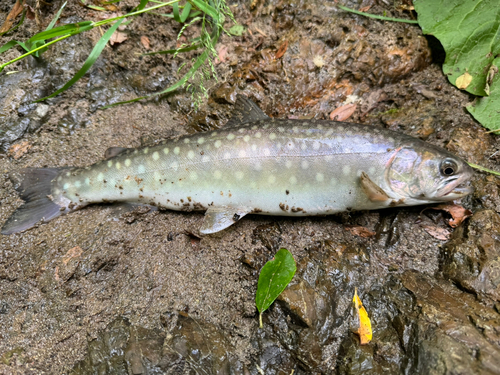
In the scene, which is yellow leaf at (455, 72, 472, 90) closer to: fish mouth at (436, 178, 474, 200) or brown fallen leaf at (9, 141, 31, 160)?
fish mouth at (436, 178, 474, 200)

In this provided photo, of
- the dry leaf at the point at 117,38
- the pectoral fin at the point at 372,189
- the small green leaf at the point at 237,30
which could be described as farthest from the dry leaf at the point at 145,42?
the pectoral fin at the point at 372,189

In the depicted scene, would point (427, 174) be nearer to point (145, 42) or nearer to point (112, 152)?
point (112, 152)

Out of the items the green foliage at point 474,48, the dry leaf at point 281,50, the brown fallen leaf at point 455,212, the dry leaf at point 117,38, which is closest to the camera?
the brown fallen leaf at point 455,212

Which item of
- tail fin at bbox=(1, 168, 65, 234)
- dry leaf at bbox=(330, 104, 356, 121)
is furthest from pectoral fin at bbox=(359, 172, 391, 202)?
tail fin at bbox=(1, 168, 65, 234)

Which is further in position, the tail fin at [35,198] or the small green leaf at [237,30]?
the small green leaf at [237,30]

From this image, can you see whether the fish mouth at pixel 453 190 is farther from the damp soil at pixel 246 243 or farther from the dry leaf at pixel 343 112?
the dry leaf at pixel 343 112

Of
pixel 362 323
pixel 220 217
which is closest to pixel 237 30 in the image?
pixel 220 217

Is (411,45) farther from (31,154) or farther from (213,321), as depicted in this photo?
(31,154)
